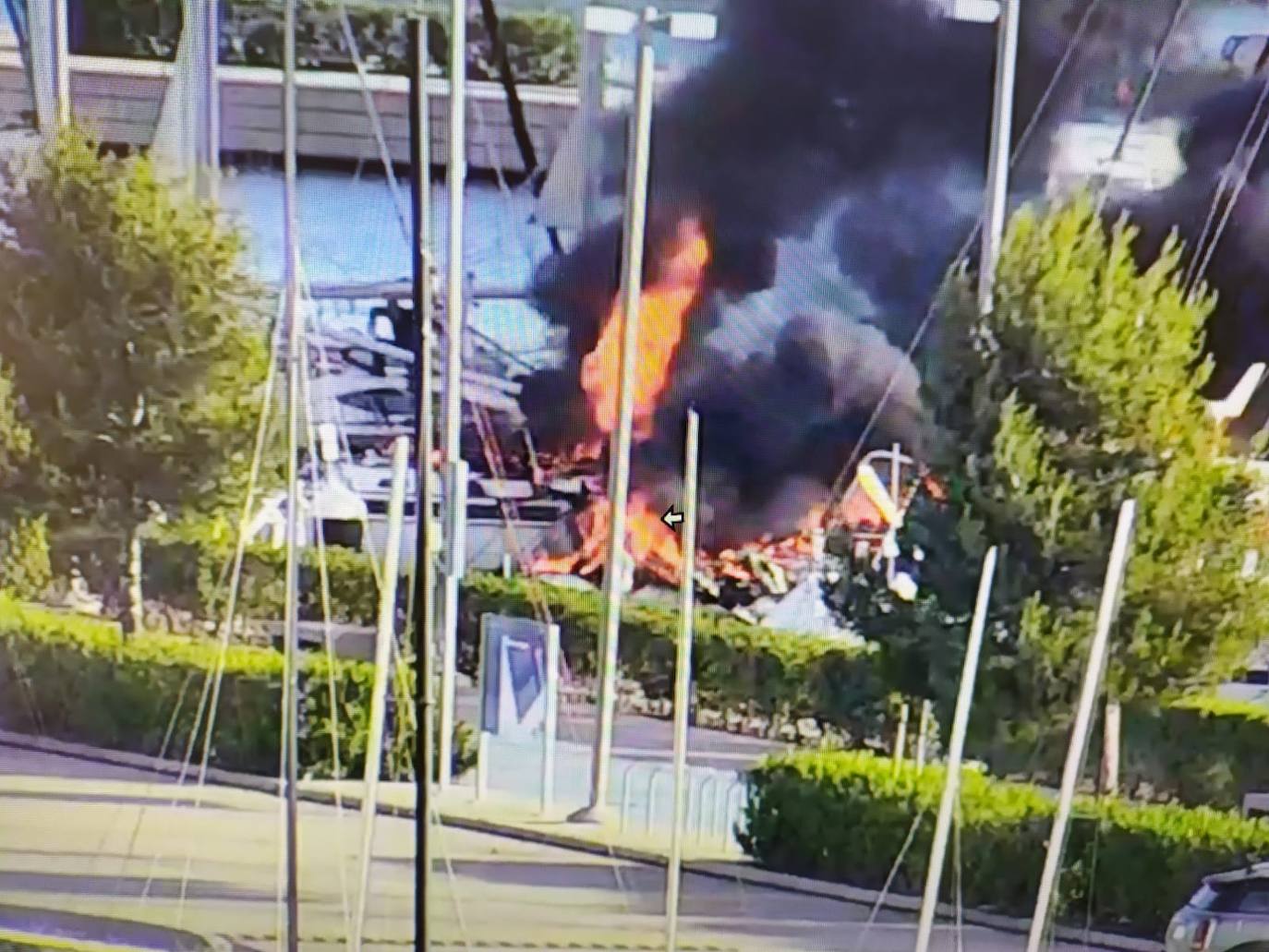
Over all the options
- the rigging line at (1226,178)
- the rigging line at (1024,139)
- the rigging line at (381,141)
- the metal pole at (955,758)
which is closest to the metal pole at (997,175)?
the rigging line at (1024,139)

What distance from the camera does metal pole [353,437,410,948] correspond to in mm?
2270

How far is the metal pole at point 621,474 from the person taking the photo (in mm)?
2244

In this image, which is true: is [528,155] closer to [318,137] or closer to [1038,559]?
[318,137]

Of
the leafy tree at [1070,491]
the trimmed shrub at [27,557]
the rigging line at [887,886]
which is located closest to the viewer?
the leafy tree at [1070,491]

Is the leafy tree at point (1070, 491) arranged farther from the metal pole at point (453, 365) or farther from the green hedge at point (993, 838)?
the metal pole at point (453, 365)

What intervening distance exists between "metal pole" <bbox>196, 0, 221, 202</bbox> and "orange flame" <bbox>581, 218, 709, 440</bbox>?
22.5 inches

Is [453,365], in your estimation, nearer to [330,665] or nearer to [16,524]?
[330,665]

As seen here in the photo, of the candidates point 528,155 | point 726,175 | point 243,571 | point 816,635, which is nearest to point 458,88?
point 528,155

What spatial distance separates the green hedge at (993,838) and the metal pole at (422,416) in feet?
1.49

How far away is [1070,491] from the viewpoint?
2.18m

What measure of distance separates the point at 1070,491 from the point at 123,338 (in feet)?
4.28

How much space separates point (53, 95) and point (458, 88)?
576 mm

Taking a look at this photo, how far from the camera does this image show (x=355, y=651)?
7.54 ft

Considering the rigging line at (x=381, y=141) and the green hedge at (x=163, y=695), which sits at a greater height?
the rigging line at (x=381, y=141)
